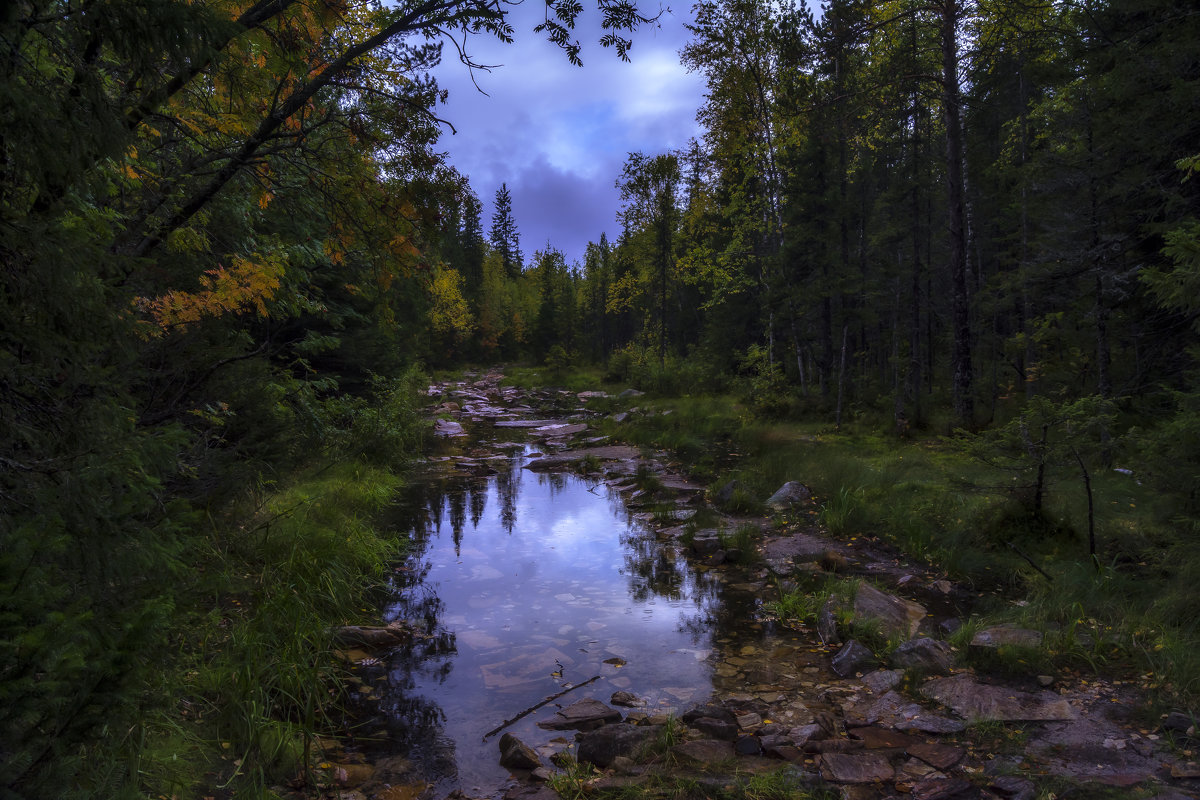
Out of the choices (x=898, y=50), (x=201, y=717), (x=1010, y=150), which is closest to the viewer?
(x=201, y=717)

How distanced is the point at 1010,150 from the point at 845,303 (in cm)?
1016

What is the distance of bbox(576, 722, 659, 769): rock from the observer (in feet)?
13.8

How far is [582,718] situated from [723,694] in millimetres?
1202

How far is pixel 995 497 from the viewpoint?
27.0ft

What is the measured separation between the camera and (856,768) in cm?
391

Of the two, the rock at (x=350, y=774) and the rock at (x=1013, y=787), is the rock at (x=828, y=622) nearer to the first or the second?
the rock at (x=1013, y=787)

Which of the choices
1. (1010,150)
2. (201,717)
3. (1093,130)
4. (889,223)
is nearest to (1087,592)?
(201,717)

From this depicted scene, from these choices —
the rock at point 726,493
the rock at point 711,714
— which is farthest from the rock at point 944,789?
the rock at point 726,493

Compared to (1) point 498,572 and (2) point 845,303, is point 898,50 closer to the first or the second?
(2) point 845,303

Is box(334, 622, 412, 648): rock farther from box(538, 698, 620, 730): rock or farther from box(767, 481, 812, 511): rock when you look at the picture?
box(767, 481, 812, 511): rock

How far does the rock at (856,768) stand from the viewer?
3811mm

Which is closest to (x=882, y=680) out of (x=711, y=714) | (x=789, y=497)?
(x=711, y=714)

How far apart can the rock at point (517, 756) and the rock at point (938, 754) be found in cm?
243

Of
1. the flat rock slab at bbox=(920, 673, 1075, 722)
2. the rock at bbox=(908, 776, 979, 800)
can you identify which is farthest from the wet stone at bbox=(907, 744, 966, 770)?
the flat rock slab at bbox=(920, 673, 1075, 722)
